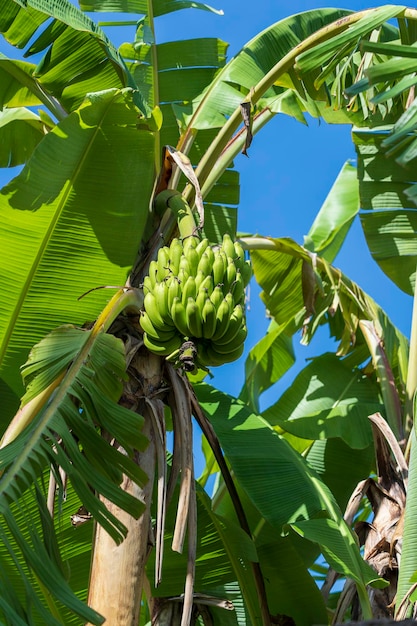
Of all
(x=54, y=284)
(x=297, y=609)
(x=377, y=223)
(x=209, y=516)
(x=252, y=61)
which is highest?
(x=252, y=61)

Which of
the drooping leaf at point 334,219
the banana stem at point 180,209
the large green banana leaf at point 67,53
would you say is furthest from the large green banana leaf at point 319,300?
the large green banana leaf at point 67,53

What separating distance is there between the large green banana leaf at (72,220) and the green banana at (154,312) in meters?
0.58

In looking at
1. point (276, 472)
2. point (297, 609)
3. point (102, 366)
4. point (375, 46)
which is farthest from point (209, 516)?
point (375, 46)

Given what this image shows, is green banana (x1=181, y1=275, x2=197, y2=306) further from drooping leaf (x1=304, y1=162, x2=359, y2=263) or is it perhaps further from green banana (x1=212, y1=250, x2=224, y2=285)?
drooping leaf (x1=304, y1=162, x2=359, y2=263)

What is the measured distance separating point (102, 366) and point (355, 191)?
280cm

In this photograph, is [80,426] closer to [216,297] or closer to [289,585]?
[216,297]

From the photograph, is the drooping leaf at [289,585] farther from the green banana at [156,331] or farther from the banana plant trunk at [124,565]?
the green banana at [156,331]

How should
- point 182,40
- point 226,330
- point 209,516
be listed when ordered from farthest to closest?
point 182,40 < point 209,516 < point 226,330

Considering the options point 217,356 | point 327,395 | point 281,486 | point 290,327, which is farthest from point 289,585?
point 290,327

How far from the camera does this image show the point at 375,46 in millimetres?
2225

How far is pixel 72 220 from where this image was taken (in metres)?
2.77

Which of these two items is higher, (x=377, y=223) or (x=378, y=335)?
(x=377, y=223)

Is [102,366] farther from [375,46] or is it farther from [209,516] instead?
[375,46]

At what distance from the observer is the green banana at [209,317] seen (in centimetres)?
206
